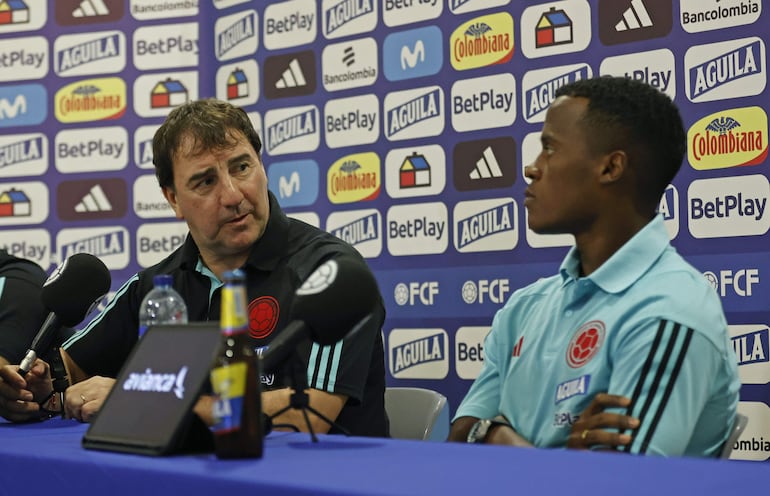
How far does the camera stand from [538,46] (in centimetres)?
353

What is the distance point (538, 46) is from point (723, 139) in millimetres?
768

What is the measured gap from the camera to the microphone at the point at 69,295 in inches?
82.5

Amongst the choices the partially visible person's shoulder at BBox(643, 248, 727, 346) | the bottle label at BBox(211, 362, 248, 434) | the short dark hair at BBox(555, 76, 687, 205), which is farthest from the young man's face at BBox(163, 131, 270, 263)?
A: the bottle label at BBox(211, 362, 248, 434)

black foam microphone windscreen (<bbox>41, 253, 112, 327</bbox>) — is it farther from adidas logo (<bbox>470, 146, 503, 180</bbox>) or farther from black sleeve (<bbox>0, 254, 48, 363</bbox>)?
adidas logo (<bbox>470, 146, 503, 180</bbox>)

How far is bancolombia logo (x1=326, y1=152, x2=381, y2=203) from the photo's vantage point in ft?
12.7

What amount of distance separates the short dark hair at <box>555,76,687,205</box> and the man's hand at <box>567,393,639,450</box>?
0.48 meters

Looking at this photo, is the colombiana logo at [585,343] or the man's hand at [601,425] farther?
the colombiana logo at [585,343]

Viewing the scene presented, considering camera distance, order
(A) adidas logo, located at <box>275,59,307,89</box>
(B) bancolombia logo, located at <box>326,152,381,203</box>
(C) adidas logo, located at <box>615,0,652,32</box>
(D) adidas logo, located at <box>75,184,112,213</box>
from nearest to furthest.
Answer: (C) adidas logo, located at <box>615,0,652,32</box>, (B) bancolombia logo, located at <box>326,152,381,203</box>, (A) adidas logo, located at <box>275,59,307,89</box>, (D) adidas logo, located at <box>75,184,112,213</box>

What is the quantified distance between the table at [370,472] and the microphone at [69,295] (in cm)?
66

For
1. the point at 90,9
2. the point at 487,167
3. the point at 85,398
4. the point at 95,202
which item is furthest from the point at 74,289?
the point at 90,9

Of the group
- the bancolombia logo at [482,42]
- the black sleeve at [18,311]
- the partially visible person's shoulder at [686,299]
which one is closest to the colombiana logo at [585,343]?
the partially visible person's shoulder at [686,299]

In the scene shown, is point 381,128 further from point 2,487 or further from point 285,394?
point 2,487

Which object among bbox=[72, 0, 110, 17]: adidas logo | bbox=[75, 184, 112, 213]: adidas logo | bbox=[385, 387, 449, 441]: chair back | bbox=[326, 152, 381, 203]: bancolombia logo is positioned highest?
bbox=[72, 0, 110, 17]: adidas logo

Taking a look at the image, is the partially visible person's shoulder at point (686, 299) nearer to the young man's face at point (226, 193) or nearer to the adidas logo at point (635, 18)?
the young man's face at point (226, 193)
